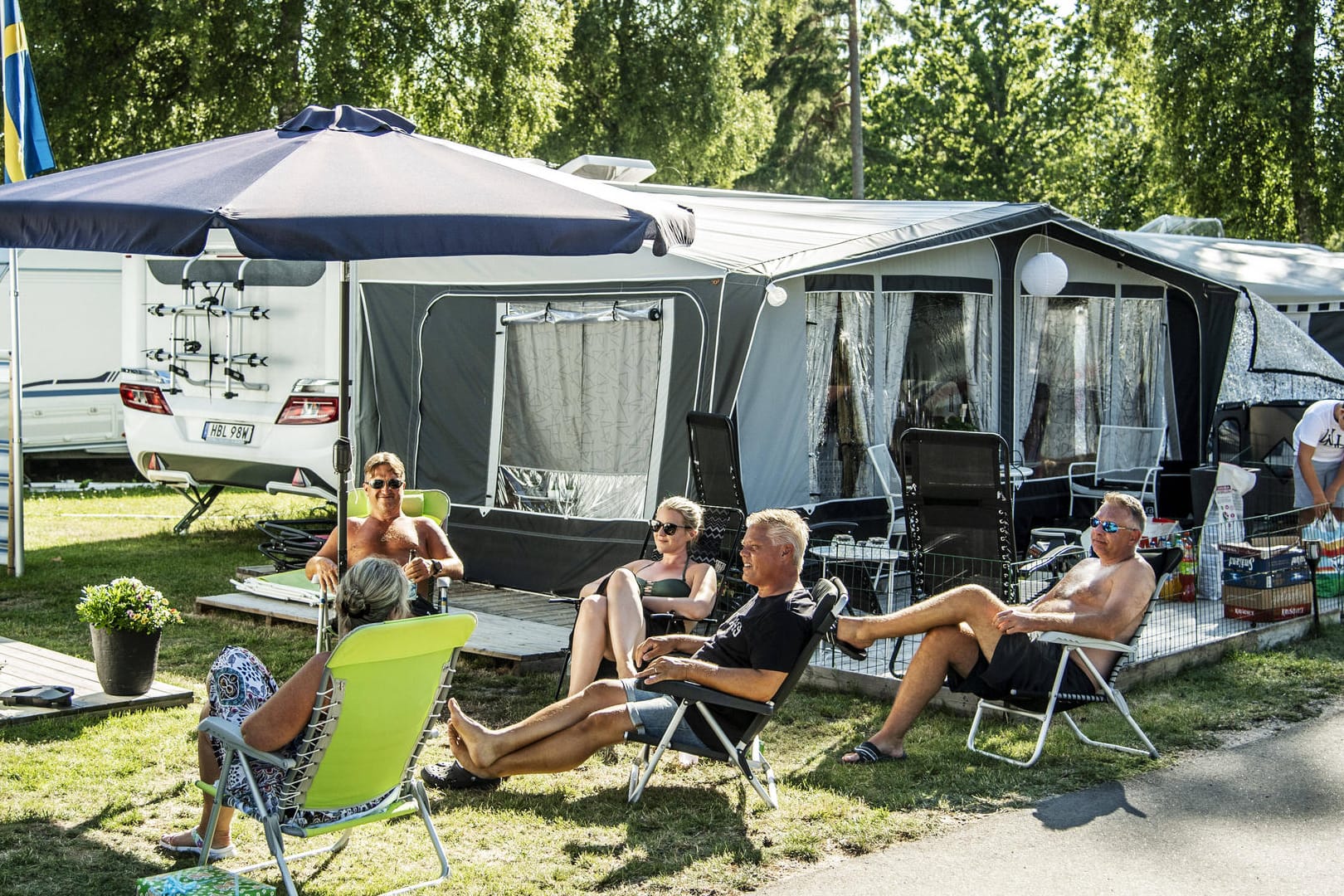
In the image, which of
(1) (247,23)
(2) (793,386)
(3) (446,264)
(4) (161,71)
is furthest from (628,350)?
(4) (161,71)

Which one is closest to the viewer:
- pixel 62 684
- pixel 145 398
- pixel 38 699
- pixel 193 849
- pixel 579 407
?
pixel 193 849

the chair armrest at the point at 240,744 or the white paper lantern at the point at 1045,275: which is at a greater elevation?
the white paper lantern at the point at 1045,275

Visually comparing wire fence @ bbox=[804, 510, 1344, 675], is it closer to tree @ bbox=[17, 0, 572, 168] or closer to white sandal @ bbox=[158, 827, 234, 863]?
white sandal @ bbox=[158, 827, 234, 863]

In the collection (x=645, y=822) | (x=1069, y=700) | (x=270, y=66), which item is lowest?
(x=645, y=822)

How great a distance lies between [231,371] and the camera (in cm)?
904

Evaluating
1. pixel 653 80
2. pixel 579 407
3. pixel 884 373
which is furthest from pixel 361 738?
pixel 653 80

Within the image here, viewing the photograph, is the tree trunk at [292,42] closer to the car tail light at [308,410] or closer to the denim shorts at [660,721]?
the car tail light at [308,410]

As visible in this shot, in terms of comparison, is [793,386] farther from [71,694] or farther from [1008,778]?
[71,694]

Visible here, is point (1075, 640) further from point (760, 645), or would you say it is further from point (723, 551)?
point (723, 551)

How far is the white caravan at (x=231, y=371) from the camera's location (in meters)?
8.63

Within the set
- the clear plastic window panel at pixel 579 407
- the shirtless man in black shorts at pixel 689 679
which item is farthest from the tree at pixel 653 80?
the shirtless man in black shorts at pixel 689 679

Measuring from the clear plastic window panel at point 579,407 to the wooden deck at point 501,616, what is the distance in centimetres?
55

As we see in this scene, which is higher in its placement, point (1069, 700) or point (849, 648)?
point (849, 648)

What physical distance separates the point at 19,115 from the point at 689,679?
A: 20.4ft
